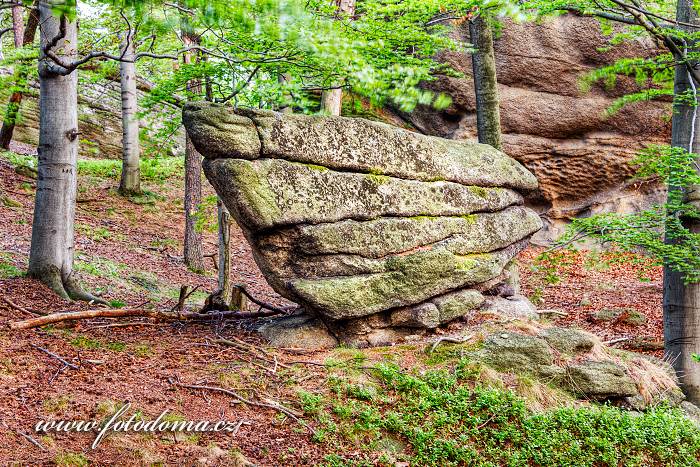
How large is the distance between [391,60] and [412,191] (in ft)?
9.12

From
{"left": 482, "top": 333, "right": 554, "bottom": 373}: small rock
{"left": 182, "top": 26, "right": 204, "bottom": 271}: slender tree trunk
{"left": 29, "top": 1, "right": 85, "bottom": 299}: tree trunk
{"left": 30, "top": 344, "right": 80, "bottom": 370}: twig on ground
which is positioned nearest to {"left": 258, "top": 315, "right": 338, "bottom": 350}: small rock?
{"left": 482, "top": 333, "right": 554, "bottom": 373}: small rock

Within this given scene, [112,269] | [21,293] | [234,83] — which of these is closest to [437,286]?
[234,83]

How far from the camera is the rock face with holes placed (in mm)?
7145

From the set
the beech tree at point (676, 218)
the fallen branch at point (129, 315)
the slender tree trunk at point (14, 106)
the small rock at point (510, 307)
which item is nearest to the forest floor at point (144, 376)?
the fallen branch at point (129, 315)

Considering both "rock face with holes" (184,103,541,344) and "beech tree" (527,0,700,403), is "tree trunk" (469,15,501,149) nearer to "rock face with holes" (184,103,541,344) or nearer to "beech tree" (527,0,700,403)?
"beech tree" (527,0,700,403)

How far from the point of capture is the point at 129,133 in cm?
1691

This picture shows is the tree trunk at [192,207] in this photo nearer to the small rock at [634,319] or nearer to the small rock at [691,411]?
the small rock at [634,319]

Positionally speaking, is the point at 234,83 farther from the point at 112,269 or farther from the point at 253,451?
the point at 253,451

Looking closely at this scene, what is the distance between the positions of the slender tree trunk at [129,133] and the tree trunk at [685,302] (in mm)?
12677

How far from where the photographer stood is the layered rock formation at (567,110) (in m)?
17.8

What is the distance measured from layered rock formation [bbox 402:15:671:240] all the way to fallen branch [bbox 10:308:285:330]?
11503mm

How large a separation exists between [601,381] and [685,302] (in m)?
3.09

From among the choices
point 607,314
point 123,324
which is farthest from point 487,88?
point 123,324

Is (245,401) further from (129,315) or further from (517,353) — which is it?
(517,353)
